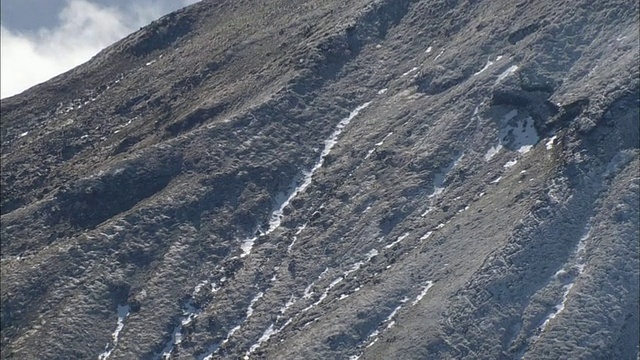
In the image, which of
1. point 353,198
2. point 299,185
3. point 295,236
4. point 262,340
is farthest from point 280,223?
point 262,340

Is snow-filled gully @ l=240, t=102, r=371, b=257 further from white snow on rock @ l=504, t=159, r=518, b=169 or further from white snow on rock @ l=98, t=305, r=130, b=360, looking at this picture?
white snow on rock @ l=504, t=159, r=518, b=169

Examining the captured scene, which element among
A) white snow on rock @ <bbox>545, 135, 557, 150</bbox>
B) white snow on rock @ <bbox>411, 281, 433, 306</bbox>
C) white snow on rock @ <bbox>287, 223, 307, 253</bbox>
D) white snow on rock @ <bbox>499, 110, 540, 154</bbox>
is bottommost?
white snow on rock @ <bbox>411, 281, 433, 306</bbox>

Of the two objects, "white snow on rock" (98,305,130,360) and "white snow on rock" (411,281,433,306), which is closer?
"white snow on rock" (411,281,433,306)

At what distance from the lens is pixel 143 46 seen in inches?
4830

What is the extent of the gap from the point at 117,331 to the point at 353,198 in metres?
23.0

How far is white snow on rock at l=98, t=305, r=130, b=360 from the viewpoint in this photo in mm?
79375

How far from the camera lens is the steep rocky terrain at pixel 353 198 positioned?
233 feet

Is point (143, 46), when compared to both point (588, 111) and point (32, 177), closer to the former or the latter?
point (32, 177)

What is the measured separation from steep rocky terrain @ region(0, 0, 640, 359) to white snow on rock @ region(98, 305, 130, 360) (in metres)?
0.24

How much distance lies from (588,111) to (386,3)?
33.8 meters

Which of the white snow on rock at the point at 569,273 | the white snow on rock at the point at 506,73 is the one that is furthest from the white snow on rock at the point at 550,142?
the white snow on rock at the point at 569,273

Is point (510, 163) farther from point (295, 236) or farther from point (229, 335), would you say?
point (229, 335)

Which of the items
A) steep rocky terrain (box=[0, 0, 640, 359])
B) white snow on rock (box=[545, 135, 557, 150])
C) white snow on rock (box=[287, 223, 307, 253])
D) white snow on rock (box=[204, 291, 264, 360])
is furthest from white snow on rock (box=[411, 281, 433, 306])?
white snow on rock (box=[545, 135, 557, 150])

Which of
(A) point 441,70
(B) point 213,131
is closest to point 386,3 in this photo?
(A) point 441,70
